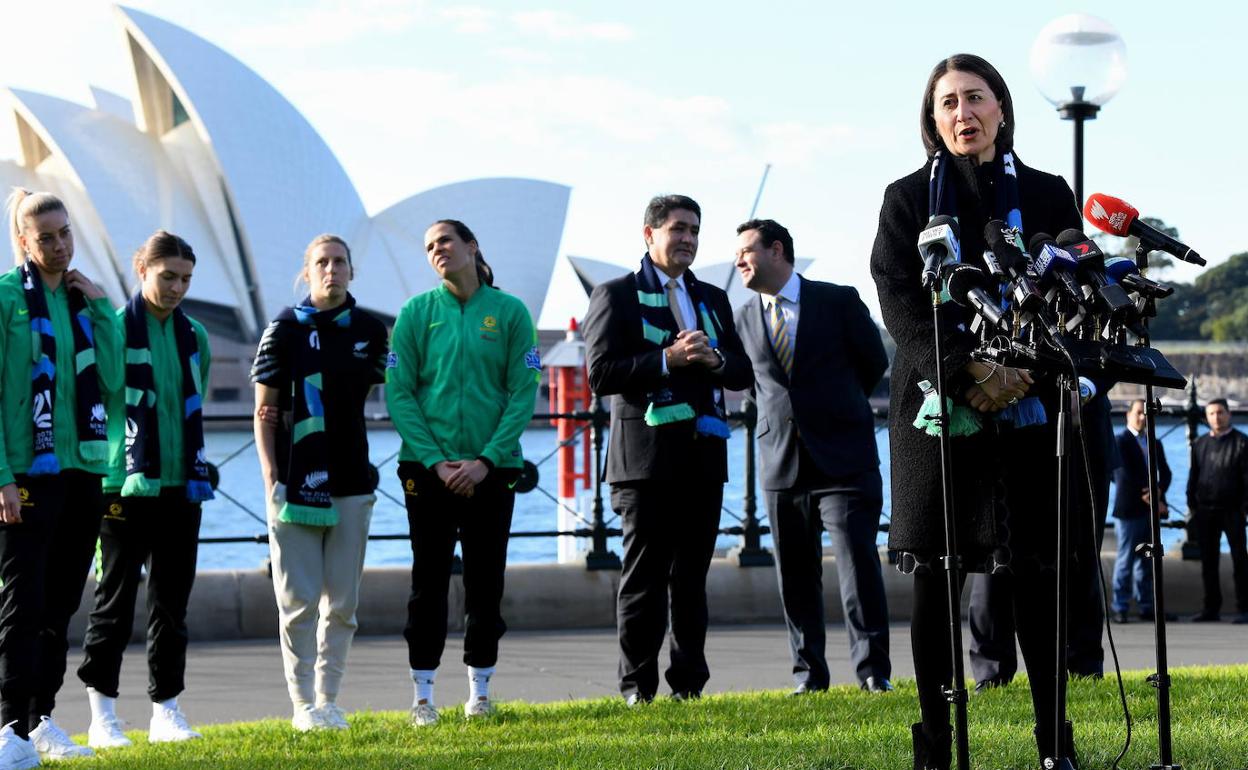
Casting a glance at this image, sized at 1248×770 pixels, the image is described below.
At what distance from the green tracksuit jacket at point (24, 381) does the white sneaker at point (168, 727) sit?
100cm

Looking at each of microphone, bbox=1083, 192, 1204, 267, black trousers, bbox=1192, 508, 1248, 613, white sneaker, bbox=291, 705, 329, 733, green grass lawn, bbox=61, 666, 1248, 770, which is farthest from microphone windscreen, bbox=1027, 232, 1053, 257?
black trousers, bbox=1192, 508, 1248, 613

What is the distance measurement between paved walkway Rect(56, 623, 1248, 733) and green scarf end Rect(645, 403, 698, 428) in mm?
1392

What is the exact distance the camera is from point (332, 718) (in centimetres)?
502

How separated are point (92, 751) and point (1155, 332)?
306ft

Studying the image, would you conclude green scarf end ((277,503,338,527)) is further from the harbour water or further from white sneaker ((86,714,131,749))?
the harbour water

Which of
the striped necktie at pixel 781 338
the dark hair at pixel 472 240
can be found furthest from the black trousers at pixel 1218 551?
the dark hair at pixel 472 240

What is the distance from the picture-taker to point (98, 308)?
4723 mm

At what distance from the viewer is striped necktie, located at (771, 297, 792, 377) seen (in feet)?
19.1

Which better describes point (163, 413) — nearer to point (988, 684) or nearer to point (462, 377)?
point (462, 377)

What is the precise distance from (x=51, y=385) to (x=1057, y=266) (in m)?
2.91

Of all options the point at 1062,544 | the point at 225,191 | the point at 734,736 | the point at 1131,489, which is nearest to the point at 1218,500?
the point at 1131,489

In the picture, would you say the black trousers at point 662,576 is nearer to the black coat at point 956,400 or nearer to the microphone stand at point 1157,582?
the black coat at point 956,400

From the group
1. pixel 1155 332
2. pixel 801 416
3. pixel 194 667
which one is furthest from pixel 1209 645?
pixel 1155 332

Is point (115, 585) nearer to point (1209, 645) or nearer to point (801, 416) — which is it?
point (801, 416)
